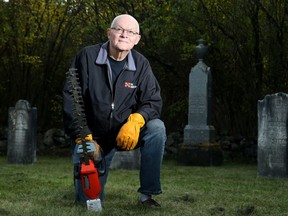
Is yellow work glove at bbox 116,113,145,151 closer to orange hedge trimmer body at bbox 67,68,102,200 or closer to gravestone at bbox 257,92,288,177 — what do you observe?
orange hedge trimmer body at bbox 67,68,102,200

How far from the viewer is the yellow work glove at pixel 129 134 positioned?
4879 mm

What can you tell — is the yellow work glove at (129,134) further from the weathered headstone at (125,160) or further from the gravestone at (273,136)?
the weathered headstone at (125,160)

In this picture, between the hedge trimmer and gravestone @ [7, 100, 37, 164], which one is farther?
gravestone @ [7, 100, 37, 164]

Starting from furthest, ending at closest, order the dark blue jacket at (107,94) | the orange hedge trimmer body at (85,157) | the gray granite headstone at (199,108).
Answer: the gray granite headstone at (199,108), the dark blue jacket at (107,94), the orange hedge trimmer body at (85,157)

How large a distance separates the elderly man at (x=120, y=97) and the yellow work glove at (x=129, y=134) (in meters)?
0.02

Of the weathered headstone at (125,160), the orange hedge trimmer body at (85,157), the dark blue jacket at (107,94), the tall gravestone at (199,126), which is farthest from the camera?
the tall gravestone at (199,126)

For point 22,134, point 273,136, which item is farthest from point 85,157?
point 22,134

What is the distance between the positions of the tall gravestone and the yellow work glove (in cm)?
888

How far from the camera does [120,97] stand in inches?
202

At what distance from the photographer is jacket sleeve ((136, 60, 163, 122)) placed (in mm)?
5195

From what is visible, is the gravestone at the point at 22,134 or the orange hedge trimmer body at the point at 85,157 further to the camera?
the gravestone at the point at 22,134

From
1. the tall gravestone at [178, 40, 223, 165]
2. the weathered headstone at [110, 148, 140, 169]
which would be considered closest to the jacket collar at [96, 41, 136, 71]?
the weathered headstone at [110, 148, 140, 169]

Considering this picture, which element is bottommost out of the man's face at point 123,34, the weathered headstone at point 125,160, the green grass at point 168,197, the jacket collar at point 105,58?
the green grass at point 168,197

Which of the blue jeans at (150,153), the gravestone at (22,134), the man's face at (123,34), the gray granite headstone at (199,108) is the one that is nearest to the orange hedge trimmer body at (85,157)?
the blue jeans at (150,153)
